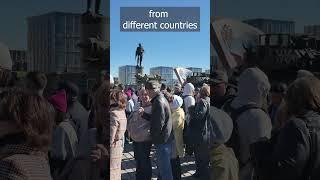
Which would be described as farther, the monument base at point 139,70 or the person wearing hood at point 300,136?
the monument base at point 139,70

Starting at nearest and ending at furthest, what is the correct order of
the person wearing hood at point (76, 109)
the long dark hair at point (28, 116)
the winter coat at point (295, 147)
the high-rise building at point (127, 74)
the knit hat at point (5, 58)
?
the long dark hair at point (28, 116) → the winter coat at point (295, 147) → the high-rise building at point (127, 74) → the person wearing hood at point (76, 109) → the knit hat at point (5, 58)

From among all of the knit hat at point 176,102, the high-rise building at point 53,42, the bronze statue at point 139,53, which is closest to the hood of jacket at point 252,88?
the knit hat at point 176,102

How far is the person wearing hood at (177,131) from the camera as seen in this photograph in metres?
3.01

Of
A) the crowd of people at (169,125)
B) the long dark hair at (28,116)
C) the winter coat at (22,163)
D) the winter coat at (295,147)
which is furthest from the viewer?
the crowd of people at (169,125)

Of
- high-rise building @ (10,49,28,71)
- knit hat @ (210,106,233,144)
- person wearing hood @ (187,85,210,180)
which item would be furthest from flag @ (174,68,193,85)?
high-rise building @ (10,49,28,71)

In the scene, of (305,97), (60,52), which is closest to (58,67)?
(60,52)

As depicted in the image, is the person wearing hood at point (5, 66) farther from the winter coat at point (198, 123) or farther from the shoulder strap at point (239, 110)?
the shoulder strap at point (239, 110)

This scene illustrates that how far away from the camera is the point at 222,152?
3146 mm

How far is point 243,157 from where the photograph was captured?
3.18 m

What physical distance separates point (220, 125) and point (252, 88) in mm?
338

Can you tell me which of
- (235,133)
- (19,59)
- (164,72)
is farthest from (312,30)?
(19,59)

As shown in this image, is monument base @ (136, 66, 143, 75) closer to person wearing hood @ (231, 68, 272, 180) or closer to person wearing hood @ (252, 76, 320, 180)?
person wearing hood @ (231, 68, 272, 180)

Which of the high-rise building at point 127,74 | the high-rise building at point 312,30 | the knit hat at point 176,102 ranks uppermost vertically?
the high-rise building at point 312,30

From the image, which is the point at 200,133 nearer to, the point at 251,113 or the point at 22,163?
the point at 251,113
